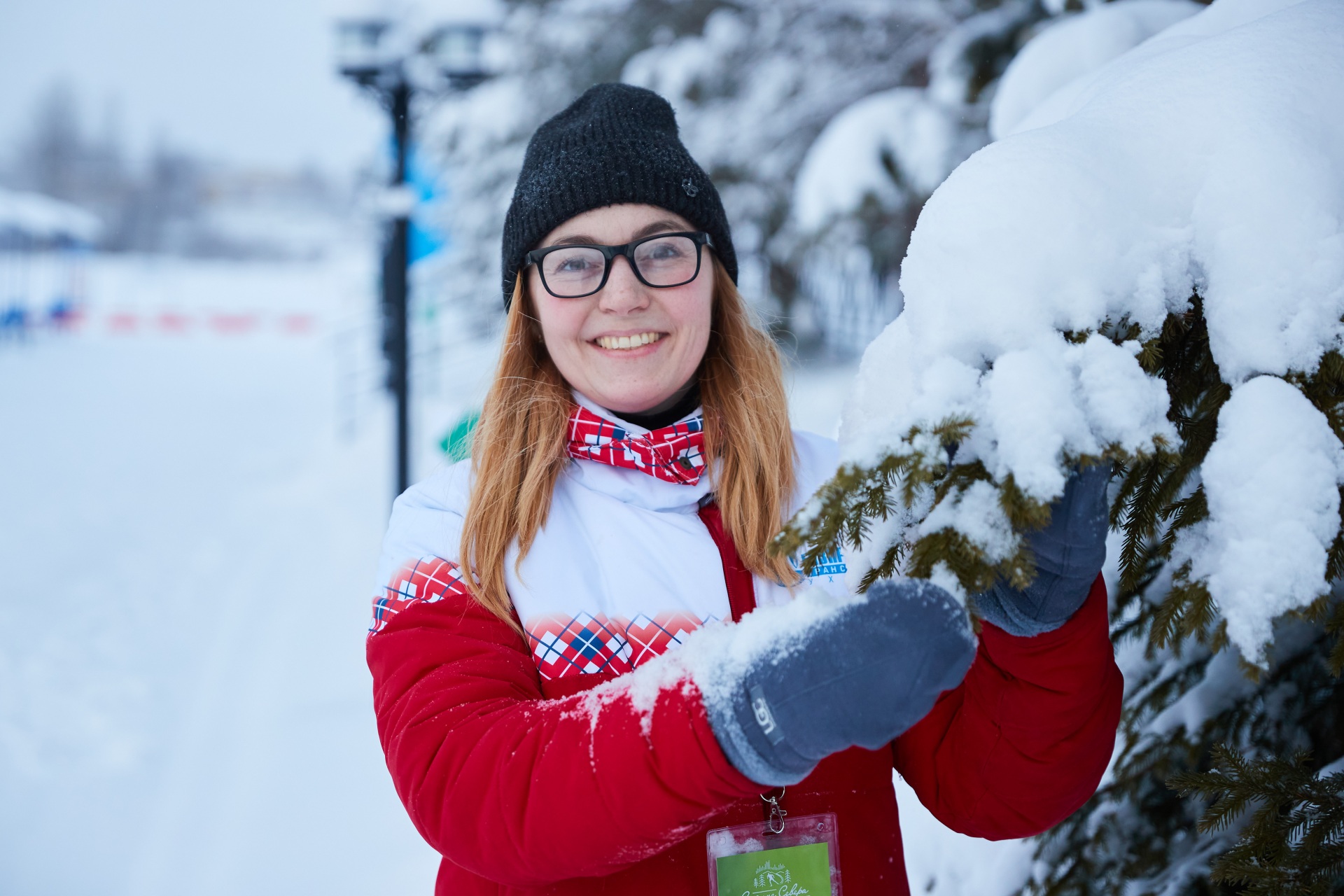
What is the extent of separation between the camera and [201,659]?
Result: 616cm

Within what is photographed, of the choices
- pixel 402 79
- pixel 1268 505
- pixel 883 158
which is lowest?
pixel 1268 505

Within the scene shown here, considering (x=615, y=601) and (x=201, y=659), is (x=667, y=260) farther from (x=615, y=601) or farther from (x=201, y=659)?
(x=201, y=659)

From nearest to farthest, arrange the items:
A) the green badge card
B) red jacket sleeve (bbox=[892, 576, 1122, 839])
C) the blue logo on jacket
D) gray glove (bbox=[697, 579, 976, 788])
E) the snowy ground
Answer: gray glove (bbox=[697, 579, 976, 788])
red jacket sleeve (bbox=[892, 576, 1122, 839])
the green badge card
the blue logo on jacket
the snowy ground

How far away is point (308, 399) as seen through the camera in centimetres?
1922

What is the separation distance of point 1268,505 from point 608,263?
113 cm

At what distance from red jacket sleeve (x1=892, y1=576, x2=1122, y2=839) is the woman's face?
74 centimetres

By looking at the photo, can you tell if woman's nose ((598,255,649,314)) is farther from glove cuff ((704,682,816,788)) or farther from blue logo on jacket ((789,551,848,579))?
glove cuff ((704,682,816,788))

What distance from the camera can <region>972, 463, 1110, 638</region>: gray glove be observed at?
3.43 feet

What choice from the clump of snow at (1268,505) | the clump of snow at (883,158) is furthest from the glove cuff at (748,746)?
the clump of snow at (883,158)

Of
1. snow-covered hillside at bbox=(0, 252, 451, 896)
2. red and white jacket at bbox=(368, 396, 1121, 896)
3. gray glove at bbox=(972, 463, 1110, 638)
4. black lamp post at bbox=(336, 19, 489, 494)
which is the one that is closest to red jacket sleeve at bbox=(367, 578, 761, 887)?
red and white jacket at bbox=(368, 396, 1121, 896)

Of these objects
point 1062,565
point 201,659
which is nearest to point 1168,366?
point 1062,565

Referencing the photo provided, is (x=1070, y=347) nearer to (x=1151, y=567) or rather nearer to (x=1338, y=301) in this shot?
(x=1338, y=301)

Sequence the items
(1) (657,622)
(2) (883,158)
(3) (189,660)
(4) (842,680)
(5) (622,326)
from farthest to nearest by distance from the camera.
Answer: (3) (189,660) < (2) (883,158) < (5) (622,326) < (1) (657,622) < (4) (842,680)

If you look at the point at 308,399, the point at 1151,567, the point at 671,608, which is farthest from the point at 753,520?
the point at 308,399
